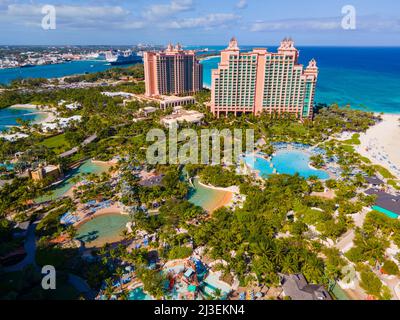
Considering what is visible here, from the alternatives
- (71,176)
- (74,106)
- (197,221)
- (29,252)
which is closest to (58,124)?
(74,106)

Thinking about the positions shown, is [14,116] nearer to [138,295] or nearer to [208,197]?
[208,197]

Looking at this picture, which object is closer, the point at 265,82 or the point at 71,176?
the point at 71,176

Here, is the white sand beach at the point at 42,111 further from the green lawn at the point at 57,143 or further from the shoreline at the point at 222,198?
the shoreline at the point at 222,198

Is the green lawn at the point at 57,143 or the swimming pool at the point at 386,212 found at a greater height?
the green lawn at the point at 57,143

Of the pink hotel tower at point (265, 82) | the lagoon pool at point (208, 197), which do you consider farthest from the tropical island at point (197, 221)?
the pink hotel tower at point (265, 82)

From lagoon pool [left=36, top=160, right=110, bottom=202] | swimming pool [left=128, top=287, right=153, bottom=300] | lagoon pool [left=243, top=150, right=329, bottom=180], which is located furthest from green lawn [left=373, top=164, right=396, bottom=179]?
lagoon pool [left=36, top=160, right=110, bottom=202]
